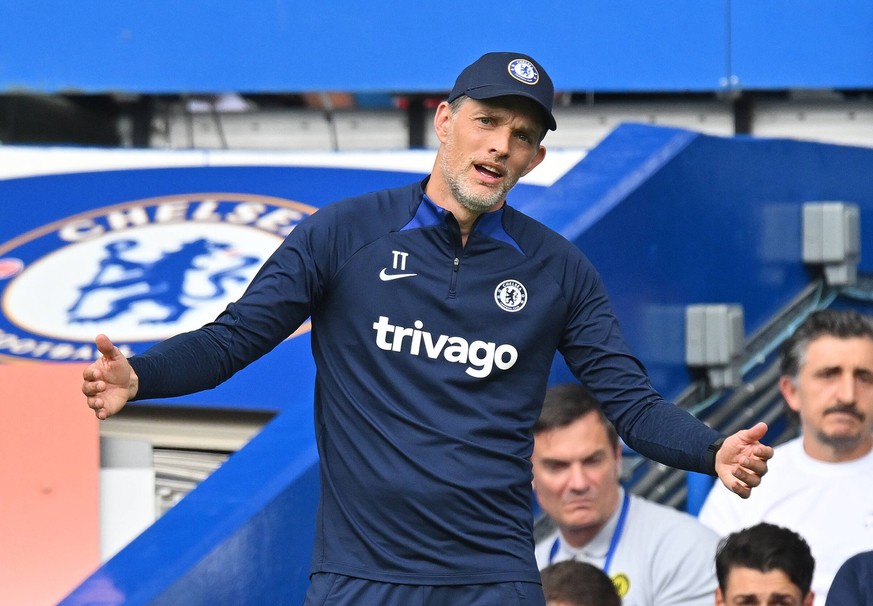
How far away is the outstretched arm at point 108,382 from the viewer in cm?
237

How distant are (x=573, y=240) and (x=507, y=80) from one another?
170cm

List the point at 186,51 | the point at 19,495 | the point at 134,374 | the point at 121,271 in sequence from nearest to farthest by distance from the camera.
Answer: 1. the point at 134,374
2. the point at 19,495
3. the point at 121,271
4. the point at 186,51

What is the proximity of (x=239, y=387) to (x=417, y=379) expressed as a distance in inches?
90.1

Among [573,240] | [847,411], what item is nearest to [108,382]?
[573,240]

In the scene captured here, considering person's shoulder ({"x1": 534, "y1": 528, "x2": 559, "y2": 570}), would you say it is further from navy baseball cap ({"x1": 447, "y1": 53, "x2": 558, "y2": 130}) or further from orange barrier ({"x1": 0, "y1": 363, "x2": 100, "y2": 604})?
navy baseball cap ({"x1": 447, "y1": 53, "x2": 558, "y2": 130})

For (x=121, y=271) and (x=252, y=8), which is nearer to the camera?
(x=121, y=271)

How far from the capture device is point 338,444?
2650mm

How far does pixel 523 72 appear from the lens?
2717mm

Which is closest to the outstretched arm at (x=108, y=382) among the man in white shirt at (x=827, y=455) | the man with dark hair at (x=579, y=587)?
the man with dark hair at (x=579, y=587)

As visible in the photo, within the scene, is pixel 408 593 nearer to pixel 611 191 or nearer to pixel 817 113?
pixel 611 191

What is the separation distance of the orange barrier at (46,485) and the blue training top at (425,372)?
1515 mm

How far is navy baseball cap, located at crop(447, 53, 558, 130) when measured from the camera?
2.69 meters

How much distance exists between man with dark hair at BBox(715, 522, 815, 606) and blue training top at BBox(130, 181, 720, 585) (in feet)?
3.54

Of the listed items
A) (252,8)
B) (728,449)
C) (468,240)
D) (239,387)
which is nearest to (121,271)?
(239,387)
